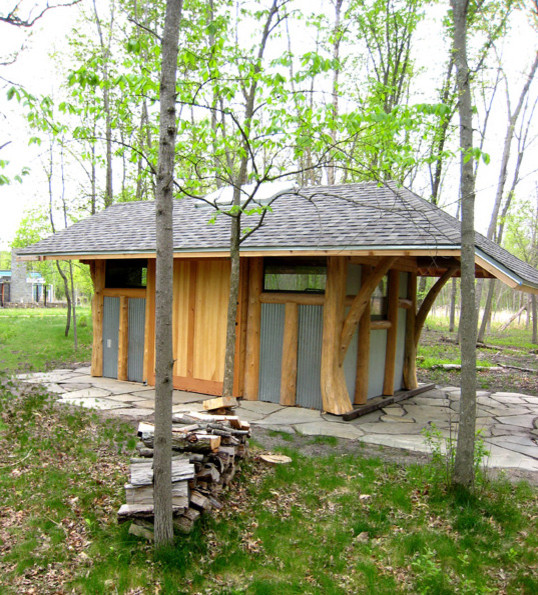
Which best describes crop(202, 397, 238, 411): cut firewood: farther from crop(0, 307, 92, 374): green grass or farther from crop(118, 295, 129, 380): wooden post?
crop(0, 307, 92, 374): green grass

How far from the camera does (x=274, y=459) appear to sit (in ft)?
15.8

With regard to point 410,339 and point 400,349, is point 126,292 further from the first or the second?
point 410,339

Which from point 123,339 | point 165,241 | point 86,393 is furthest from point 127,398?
point 165,241

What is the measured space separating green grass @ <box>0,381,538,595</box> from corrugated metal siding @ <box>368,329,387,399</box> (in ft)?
10.3

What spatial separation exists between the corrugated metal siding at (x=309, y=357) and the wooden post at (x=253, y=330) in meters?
0.71

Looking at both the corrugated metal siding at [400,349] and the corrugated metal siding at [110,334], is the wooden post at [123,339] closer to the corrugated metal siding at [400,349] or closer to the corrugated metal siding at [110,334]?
the corrugated metal siding at [110,334]

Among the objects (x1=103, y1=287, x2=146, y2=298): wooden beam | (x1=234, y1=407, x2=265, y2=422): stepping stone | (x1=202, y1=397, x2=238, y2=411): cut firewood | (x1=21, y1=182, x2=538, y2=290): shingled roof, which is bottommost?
Result: (x1=234, y1=407, x2=265, y2=422): stepping stone

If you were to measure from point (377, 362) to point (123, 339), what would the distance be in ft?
15.1

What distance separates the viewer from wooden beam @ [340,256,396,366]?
6.54 meters

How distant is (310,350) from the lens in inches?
283

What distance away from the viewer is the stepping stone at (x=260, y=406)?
6953 millimetres

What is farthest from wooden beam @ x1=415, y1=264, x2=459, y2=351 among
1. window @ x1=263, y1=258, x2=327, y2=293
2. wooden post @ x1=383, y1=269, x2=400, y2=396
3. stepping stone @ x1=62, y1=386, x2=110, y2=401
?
stepping stone @ x1=62, y1=386, x2=110, y2=401

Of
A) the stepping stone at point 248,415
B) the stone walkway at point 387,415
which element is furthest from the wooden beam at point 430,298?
the stepping stone at point 248,415

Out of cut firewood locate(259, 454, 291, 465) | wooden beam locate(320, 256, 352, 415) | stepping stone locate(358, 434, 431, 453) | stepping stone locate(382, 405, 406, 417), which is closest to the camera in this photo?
cut firewood locate(259, 454, 291, 465)
